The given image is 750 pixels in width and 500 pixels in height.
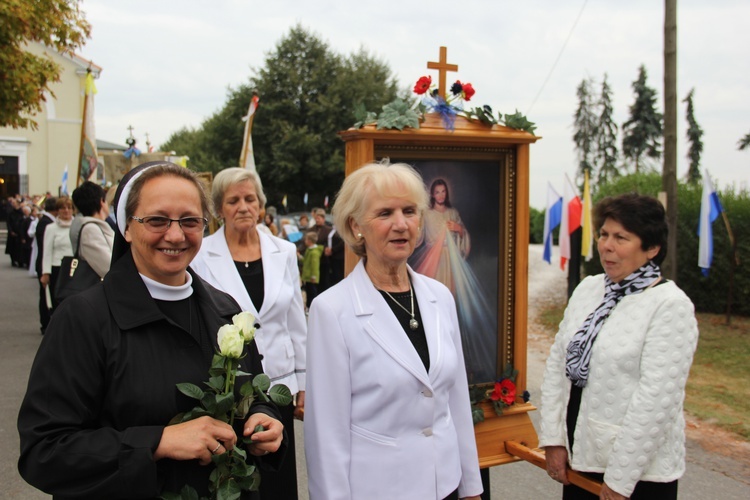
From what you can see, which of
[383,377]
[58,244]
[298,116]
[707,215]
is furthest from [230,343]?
[298,116]

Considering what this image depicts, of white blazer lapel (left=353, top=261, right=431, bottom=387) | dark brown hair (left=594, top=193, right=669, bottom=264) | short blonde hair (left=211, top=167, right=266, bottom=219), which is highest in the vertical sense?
short blonde hair (left=211, top=167, right=266, bottom=219)

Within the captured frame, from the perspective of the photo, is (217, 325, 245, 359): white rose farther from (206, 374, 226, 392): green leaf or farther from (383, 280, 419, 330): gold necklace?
(383, 280, 419, 330): gold necklace

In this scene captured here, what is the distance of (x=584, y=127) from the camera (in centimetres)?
5156

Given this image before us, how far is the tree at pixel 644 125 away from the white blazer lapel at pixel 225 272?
47008 mm

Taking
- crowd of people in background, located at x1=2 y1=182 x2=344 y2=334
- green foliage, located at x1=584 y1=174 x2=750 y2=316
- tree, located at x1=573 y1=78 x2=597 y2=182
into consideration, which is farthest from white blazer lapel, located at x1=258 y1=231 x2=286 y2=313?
tree, located at x1=573 y1=78 x2=597 y2=182

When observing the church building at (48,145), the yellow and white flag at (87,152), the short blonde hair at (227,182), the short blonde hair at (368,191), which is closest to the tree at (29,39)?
the yellow and white flag at (87,152)

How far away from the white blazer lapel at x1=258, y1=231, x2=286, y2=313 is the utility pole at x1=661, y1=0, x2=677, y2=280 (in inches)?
232

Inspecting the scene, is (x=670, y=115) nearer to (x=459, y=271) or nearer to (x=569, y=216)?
(x=569, y=216)

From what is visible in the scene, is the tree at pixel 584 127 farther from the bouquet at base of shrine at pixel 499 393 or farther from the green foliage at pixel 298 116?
the bouquet at base of shrine at pixel 499 393

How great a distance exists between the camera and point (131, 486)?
1705 millimetres

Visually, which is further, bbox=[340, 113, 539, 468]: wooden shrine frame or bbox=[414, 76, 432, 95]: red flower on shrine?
bbox=[414, 76, 432, 95]: red flower on shrine

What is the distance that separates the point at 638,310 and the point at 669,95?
6876 mm

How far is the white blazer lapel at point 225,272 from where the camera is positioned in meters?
3.48

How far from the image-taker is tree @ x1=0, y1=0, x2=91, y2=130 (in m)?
9.04
